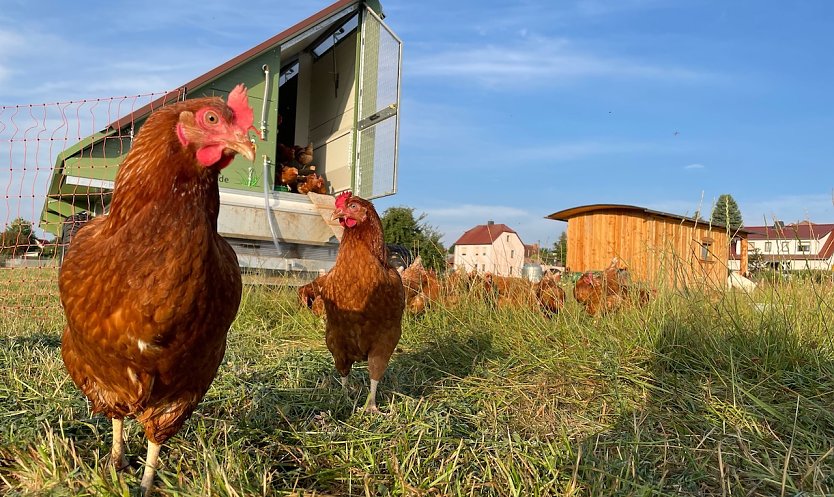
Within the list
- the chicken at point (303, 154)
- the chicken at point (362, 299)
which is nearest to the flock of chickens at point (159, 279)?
the chicken at point (362, 299)

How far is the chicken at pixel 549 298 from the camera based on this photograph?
172 inches

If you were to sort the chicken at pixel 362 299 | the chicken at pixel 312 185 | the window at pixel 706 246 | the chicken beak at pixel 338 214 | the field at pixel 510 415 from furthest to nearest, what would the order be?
the chicken at pixel 312 185 < the window at pixel 706 246 < the chicken beak at pixel 338 214 < the chicken at pixel 362 299 < the field at pixel 510 415

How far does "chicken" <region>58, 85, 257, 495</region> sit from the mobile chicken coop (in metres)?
3.34

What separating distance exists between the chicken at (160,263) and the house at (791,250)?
3281 millimetres

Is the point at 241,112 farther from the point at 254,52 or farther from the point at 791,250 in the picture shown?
the point at 254,52

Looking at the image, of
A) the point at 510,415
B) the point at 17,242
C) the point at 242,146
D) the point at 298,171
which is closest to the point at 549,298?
the point at 510,415

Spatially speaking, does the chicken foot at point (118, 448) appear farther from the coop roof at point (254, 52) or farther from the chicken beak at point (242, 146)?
the coop roof at point (254, 52)

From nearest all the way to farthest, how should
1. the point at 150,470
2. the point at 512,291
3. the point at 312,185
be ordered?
the point at 150,470 → the point at 512,291 → the point at 312,185

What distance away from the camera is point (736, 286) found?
4.00 m

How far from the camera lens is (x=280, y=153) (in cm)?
691

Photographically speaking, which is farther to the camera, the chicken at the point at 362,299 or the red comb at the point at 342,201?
the red comb at the point at 342,201

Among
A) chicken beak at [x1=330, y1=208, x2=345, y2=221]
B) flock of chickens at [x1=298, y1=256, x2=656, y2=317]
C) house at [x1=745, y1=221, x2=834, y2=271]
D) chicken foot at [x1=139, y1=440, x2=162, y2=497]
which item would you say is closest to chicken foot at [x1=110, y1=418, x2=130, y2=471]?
chicken foot at [x1=139, y1=440, x2=162, y2=497]

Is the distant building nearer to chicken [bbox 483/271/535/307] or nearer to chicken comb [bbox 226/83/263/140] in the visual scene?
chicken [bbox 483/271/535/307]

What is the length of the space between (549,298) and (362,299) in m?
2.06
